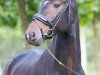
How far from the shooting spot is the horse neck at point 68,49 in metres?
6.42

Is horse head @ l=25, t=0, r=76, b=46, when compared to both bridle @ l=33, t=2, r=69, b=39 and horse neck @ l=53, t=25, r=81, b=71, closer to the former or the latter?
bridle @ l=33, t=2, r=69, b=39

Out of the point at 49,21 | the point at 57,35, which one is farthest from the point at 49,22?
the point at 57,35

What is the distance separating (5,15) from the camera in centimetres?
1241

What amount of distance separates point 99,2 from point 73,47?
394 inches

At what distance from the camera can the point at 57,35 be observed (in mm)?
6414

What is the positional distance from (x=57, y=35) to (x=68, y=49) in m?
0.27

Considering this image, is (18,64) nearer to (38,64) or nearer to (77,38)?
(38,64)

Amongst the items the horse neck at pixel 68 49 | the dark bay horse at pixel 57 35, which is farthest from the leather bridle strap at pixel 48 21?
the horse neck at pixel 68 49

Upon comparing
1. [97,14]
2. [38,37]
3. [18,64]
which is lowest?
[97,14]

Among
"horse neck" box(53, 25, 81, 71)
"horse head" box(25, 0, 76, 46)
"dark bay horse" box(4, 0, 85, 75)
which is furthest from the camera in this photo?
"horse neck" box(53, 25, 81, 71)

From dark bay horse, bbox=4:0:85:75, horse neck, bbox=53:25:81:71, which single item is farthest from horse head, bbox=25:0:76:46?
horse neck, bbox=53:25:81:71

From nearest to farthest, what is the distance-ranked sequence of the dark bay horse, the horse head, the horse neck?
the horse head → the dark bay horse → the horse neck

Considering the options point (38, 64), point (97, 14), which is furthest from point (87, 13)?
point (38, 64)

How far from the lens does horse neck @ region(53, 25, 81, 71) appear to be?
6418 mm
